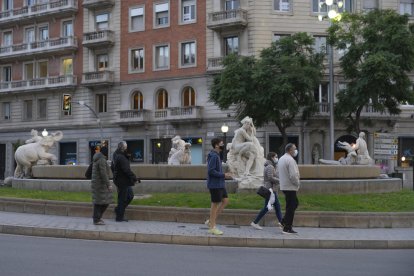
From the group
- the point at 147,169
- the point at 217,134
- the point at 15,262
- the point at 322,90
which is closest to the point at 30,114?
the point at 217,134

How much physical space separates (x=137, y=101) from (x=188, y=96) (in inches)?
191

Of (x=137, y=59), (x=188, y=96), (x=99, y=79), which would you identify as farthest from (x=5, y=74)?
(x=188, y=96)

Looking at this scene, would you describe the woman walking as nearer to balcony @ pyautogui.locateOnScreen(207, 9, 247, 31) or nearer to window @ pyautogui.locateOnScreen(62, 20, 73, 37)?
balcony @ pyautogui.locateOnScreen(207, 9, 247, 31)

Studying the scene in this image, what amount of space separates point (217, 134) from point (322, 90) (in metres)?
8.57

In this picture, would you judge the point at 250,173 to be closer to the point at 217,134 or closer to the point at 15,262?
the point at 15,262

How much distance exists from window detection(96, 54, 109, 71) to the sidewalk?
35860 mm

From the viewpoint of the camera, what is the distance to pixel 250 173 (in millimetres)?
16516

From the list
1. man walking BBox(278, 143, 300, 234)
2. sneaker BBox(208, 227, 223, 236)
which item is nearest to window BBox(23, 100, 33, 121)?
sneaker BBox(208, 227, 223, 236)

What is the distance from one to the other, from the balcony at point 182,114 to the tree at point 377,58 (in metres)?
11.5

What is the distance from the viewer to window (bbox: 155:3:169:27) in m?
46.2

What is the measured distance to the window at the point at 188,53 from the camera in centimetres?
4462

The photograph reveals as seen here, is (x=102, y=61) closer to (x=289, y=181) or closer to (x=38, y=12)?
(x=38, y=12)

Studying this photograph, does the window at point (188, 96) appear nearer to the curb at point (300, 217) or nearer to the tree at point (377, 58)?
the tree at point (377, 58)

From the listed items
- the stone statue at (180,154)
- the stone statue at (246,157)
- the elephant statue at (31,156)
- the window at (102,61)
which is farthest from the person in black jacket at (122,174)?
the window at (102,61)
